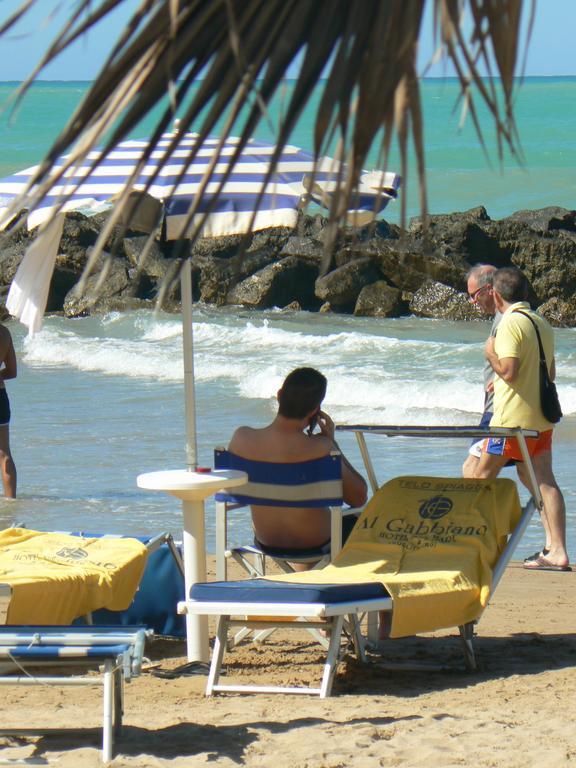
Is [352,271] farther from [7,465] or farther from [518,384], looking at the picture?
[518,384]

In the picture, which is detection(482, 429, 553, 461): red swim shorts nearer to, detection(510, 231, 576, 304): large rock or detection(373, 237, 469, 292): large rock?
detection(373, 237, 469, 292): large rock

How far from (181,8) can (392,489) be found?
12.3 feet

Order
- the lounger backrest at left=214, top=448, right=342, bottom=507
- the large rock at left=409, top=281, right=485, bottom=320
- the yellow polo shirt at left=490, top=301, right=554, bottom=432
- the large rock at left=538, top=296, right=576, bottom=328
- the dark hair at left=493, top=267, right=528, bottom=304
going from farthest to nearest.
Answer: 1. the large rock at left=409, top=281, right=485, bottom=320
2. the large rock at left=538, top=296, right=576, bottom=328
3. the dark hair at left=493, top=267, right=528, bottom=304
4. the yellow polo shirt at left=490, top=301, right=554, bottom=432
5. the lounger backrest at left=214, top=448, right=342, bottom=507

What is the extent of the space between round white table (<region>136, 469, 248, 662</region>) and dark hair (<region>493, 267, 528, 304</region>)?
214cm

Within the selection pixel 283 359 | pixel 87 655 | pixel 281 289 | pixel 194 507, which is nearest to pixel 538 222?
pixel 281 289

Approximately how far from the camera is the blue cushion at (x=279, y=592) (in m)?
4.15

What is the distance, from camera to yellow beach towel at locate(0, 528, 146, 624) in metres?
4.54

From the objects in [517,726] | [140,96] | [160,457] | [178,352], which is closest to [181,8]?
[140,96]

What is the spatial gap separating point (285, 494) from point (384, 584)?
0.68 meters

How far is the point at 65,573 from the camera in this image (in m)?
4.70

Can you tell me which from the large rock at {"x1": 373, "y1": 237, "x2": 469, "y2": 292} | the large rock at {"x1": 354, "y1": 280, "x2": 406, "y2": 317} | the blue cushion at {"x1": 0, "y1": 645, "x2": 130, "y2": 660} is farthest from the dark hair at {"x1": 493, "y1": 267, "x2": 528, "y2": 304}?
the large rock at {"x1": 354, "y1": 280, "x2": 406, "y2": 317}

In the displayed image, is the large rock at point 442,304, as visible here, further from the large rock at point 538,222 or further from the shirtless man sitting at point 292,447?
the shirtless man sitting at point 292,447

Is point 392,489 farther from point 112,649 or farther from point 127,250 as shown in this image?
point 127,250

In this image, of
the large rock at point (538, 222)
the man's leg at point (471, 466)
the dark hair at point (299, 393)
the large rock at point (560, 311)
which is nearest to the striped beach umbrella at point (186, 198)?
the dark hair at point (299, 393)
